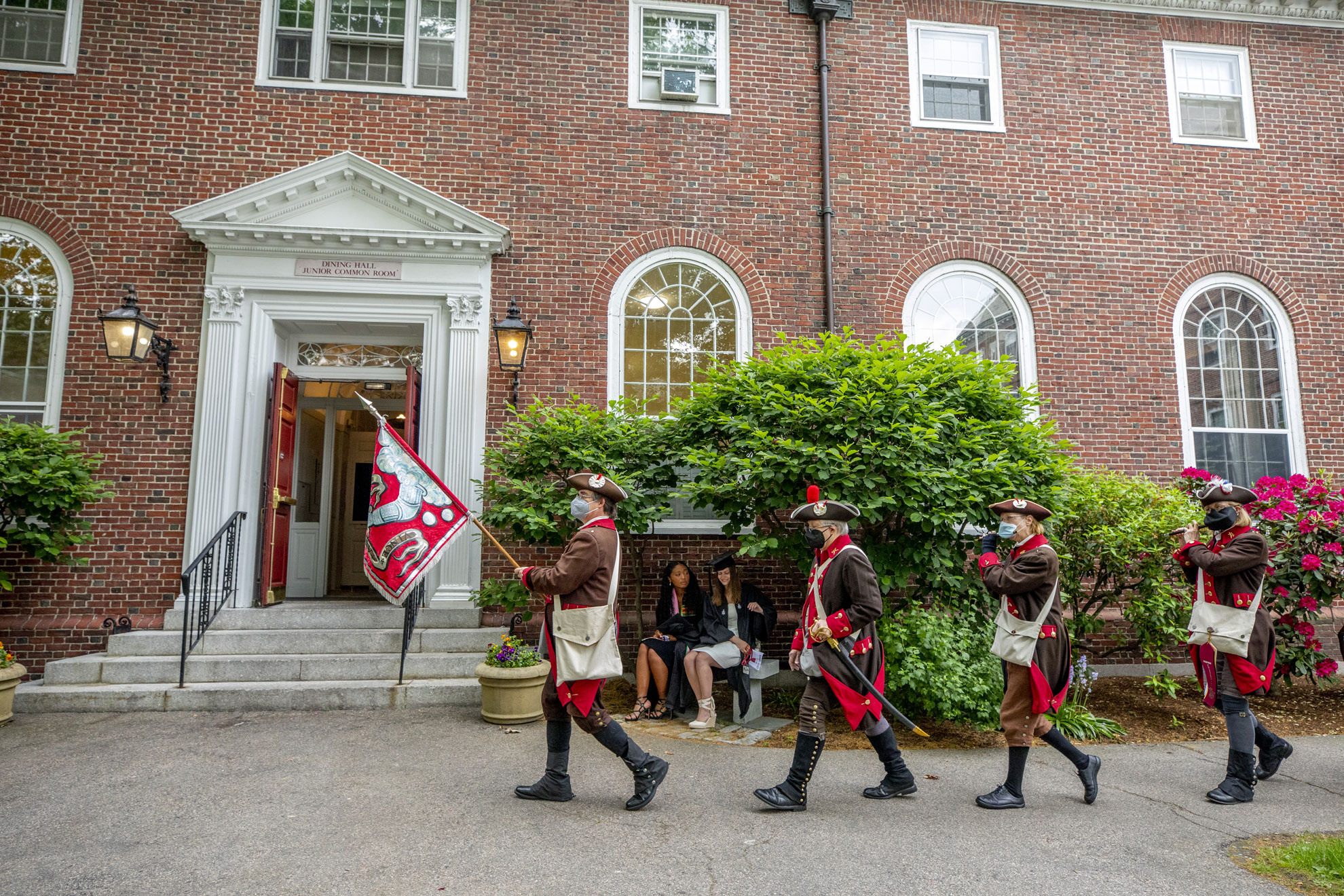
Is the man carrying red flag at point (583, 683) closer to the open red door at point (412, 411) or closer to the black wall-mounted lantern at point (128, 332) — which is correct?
the open red door at point (412, 411)

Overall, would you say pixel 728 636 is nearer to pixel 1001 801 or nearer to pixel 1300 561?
pixel 1001 801

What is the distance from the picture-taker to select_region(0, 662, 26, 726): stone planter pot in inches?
242

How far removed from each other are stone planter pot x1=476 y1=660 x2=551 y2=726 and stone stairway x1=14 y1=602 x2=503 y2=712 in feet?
1.87

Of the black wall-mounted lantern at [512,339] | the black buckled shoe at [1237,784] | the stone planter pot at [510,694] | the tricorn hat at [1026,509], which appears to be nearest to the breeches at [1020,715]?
the tricorn hat at [1026,509]

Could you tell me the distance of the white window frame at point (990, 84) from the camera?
9.86m

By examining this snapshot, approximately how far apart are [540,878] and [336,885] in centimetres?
90

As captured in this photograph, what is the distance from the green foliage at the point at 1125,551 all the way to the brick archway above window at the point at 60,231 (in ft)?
32.5

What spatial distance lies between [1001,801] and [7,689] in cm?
727

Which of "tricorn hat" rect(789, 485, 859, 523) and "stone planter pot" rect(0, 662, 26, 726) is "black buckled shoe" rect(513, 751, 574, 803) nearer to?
"tricorn hat" rect(789, 485, 859, 523)

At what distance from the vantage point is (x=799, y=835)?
4133 millimetres

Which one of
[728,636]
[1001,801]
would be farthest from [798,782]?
[728,636]

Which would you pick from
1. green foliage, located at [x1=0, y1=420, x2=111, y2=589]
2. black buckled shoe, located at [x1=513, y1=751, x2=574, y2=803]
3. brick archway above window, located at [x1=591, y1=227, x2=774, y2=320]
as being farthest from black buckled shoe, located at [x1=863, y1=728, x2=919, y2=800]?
green foliage, located at [x1=0, y1=420, x2=111, y2=589]

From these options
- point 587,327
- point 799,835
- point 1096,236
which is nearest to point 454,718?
point 799,835

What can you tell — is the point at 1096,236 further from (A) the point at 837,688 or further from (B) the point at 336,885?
(B) the point at 336,885
